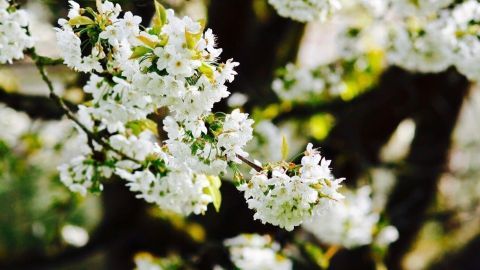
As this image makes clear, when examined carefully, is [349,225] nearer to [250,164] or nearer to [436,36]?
[436,36]

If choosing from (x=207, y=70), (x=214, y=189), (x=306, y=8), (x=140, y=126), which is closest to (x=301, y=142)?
(x=306, y=8)

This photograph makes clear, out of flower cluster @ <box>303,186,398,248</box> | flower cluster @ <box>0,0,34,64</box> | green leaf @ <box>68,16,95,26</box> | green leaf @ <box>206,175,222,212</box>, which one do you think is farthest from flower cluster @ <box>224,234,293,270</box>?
green leaf @ <box>68,16,95,26</box>

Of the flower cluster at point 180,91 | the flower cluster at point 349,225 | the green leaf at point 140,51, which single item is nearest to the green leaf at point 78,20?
the flower cluster at point 180,91

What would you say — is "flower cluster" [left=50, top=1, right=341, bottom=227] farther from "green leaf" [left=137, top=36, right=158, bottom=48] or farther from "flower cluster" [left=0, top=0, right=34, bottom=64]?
"flower cluster" [left=0, top=0, right=34, bottom=64]

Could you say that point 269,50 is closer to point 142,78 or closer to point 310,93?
point 310,93

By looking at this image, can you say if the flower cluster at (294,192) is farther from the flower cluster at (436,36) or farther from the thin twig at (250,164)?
the flower cluster at (436,36)

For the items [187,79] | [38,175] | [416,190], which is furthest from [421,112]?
[38,175]
